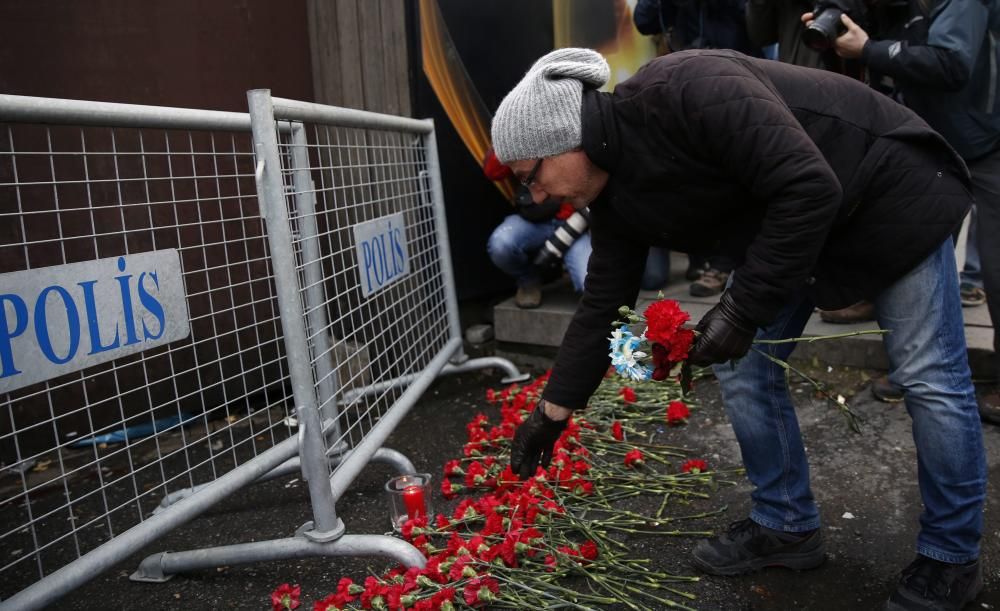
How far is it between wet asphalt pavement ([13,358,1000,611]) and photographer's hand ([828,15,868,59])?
1450 millimetres

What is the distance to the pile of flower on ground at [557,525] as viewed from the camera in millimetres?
2321

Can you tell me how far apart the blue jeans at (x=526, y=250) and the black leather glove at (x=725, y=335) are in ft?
8.77

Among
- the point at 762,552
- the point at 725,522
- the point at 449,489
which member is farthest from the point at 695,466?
the point at 449,489

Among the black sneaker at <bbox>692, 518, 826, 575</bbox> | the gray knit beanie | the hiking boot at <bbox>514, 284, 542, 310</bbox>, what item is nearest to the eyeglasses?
the gray knit beanie

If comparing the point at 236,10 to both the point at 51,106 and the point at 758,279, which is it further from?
the point at 758,279

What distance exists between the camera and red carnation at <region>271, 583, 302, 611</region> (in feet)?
7.93

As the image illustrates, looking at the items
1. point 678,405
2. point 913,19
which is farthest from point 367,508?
point 913,19

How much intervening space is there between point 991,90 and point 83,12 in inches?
148

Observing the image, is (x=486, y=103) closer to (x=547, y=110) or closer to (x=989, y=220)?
(x=989, y=220)

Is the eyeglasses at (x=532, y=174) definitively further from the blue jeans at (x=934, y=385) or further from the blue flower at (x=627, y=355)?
the blue jeans at (x=934, y=385)

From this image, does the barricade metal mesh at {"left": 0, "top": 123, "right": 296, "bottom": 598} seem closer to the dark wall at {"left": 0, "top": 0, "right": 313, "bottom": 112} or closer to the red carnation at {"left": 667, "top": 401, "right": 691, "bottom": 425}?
the dark wall at {"left": 0, "top": 0, "right": 313, "bottom": 112}

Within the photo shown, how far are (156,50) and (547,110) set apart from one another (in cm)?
274

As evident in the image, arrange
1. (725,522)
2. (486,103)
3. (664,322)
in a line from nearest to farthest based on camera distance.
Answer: (664,322), (725,522), (486,103)

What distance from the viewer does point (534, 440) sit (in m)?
2.45
